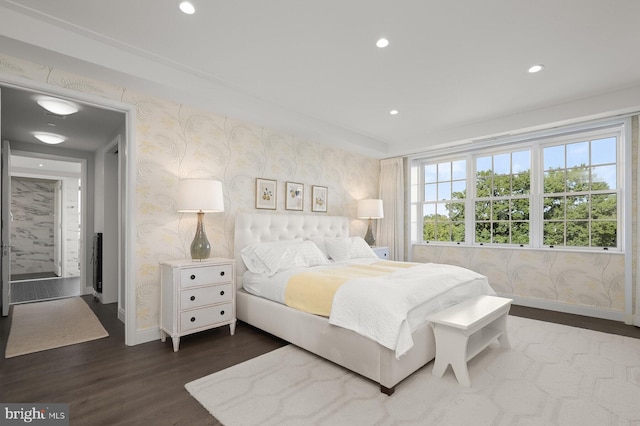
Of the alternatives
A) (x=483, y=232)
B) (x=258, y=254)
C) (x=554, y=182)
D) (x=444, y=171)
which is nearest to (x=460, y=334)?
(x=258, y=254)

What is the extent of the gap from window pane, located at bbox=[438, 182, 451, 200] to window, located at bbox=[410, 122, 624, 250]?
0.06 ft

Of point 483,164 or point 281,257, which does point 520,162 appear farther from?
point 281,257

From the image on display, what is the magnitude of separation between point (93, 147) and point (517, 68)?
5934 millimetres

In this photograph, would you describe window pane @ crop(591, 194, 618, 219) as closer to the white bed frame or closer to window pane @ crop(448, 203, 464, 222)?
window pane @ crop(448, 203, 464, 222)

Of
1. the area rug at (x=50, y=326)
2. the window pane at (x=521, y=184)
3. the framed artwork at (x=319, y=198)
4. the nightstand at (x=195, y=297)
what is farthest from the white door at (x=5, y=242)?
the window pane at (x=521, y=184)

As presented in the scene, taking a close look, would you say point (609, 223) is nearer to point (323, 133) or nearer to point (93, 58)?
point (323, 133)

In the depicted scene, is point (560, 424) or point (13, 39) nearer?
point (560, 424)

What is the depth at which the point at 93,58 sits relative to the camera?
8.11 ft

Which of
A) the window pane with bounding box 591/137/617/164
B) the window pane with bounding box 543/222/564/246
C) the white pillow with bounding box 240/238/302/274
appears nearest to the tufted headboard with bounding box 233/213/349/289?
the white pillow with bounding box 240/238/302/274

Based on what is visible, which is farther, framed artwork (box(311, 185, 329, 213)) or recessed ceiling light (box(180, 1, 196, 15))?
framed artwork (box(311, 185, 329, 213))

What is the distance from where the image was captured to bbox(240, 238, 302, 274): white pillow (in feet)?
11.1

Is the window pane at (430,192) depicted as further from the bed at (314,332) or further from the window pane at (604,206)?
the bed at (314,332)

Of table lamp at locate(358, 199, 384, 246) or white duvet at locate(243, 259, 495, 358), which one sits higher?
table lamp at locate(358, 199, 384, 246)

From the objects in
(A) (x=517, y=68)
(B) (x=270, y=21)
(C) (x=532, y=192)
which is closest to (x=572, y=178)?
(C) (x=532, y=192)
